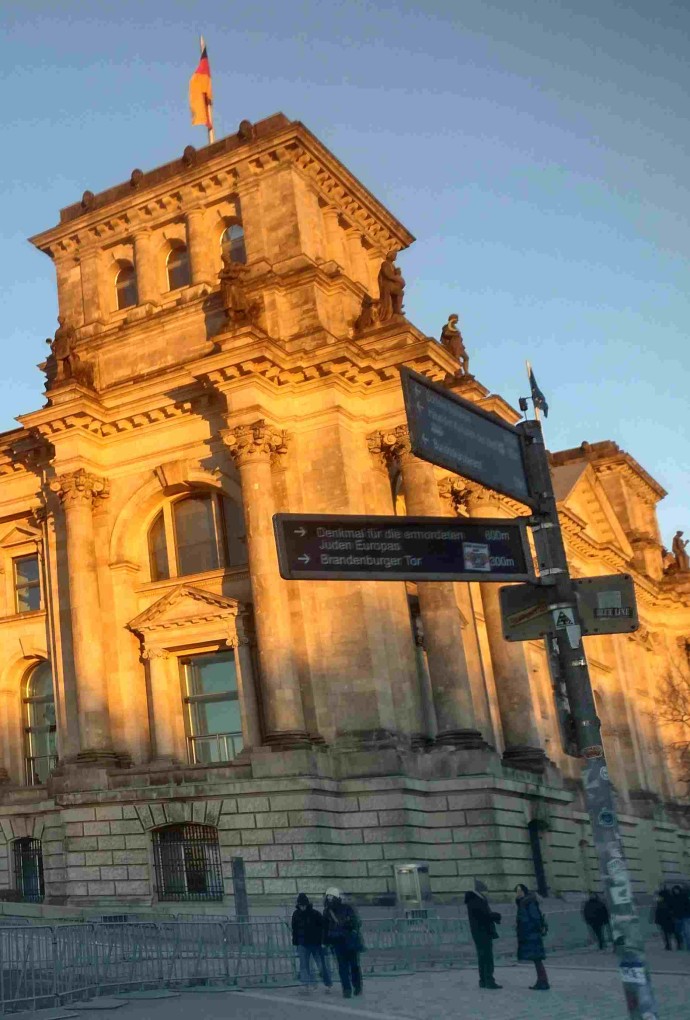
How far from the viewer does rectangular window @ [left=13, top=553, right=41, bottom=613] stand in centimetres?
3900

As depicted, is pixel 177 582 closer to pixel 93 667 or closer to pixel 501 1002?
pixel 93 667

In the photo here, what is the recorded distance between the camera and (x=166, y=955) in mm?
18266

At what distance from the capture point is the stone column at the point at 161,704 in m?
33.8

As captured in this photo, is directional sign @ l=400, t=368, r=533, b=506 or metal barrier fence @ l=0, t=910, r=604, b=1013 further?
metal barrier fence @ l=0, t=910, r=604, b=1013

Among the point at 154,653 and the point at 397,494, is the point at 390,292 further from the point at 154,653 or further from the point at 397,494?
the point at 154,653

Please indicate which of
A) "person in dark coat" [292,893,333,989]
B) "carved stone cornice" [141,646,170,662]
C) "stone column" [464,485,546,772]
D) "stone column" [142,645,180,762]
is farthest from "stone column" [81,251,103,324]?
"person in dark coat" [292,893,333,989]

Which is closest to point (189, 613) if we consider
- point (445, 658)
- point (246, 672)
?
point (246, 672)

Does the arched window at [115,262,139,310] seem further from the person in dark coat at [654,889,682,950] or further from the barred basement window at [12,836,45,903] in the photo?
the person in dark coat at [654,889,682,950]

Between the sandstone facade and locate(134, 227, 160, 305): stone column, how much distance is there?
0.32 feet

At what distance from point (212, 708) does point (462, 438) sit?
1058 inches

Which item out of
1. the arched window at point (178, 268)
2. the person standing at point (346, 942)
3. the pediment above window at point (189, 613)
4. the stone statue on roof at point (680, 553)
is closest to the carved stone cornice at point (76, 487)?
the pediment above window at point (189, 613)

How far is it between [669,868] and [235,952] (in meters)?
39.2

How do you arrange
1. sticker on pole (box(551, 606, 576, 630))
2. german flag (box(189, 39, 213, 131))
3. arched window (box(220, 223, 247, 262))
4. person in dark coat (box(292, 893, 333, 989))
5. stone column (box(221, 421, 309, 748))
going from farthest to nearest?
1. german flag (box(189, 39, 213, 131))
2. arched window (box(220, 223, 247, 262))
3. stone column (box(221, 421, 309, 748))
4. person in dark coat (box(292, 893, 333, 989))
5. sticker on pole (box(551, 606, 576, 630))

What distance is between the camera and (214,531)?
115 ft
